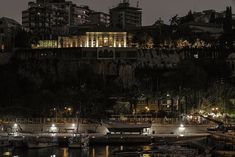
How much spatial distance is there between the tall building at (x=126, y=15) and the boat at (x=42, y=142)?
278 feet

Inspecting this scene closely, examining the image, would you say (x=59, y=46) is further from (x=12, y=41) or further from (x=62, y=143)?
(x=62, y=143)

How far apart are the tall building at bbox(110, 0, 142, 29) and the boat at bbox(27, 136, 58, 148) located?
278 ft

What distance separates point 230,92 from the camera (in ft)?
278

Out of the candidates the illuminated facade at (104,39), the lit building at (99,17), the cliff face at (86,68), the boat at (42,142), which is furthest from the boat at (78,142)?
the lit building at (99,17)

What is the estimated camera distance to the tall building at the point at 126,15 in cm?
Result: 14425

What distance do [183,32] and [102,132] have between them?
5022cm

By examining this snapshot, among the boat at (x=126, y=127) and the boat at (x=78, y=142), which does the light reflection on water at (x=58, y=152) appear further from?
the boat at (x=126, y=127)

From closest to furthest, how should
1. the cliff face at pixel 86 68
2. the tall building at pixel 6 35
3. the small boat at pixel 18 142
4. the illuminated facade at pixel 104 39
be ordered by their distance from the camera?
the small boat at pixel 18 142 → the cliff face at pixel 86 68 → the illuminated facade at pixel 104 39 → the tall building at pixel 6 35

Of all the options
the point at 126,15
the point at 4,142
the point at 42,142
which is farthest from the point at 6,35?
the point at 42,142

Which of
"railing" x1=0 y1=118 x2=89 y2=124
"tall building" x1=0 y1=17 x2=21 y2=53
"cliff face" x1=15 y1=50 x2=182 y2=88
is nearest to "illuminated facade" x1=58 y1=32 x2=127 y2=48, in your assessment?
"cliff face" x1=15 y1=50 x2=182 y2=88

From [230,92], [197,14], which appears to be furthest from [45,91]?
[197,14]

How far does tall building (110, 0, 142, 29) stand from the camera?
5679 inches

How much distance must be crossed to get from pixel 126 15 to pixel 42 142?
9101cm

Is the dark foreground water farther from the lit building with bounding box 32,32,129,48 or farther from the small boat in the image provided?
the lit building with bounding box 32,32,129,48
